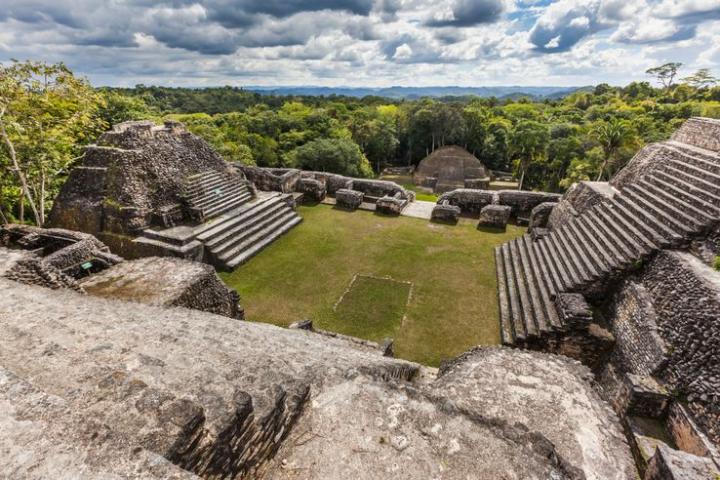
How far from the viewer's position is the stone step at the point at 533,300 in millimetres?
8203

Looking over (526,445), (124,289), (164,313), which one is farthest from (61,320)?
(526,445)

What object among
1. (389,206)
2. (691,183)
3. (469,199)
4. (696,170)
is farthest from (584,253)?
(389,206)

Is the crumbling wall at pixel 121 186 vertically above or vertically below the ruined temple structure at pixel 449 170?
above

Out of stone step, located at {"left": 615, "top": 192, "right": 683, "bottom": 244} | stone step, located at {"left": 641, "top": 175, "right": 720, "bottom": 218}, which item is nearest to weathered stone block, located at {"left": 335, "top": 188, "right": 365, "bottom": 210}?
stone step, located at {"left": 615, "top": 192, "right": 683, "bottom": 244}

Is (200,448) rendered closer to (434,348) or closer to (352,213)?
(434,348)

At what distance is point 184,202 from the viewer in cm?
1262

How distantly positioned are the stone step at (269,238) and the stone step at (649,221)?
11842mm

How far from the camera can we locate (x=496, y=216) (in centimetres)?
1474

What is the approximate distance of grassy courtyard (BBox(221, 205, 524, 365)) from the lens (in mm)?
8664

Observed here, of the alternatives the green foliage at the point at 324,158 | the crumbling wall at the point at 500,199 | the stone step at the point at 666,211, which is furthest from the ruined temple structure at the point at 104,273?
the green foliage at the point at 324,158

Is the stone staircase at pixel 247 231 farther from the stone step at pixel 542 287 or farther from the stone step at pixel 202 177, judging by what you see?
the stone step at pixel 542 287

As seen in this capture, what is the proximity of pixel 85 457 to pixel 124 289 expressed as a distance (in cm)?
687

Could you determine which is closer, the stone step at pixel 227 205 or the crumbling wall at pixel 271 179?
the stone step at pixel 227 205

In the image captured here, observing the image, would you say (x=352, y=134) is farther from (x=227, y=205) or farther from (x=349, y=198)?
(x=227, y=205)
